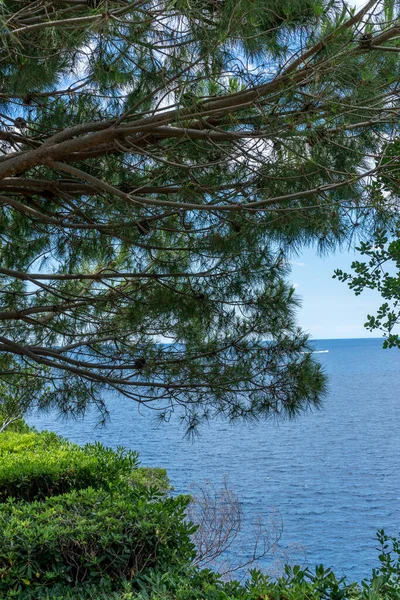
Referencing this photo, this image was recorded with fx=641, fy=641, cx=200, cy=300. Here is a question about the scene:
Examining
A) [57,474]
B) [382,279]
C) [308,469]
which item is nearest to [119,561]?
[57,474]

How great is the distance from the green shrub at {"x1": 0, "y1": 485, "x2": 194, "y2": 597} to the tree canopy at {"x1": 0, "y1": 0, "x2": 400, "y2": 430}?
999mm

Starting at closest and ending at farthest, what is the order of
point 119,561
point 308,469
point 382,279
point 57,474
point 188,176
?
point 119,561 < point 382,279 < point 188,176 < point 57,474 < point 308,469

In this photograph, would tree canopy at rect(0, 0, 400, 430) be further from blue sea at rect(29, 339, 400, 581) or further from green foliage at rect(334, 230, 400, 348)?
blue sea at rect(29, 339, 400, 581)

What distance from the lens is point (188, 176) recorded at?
3109 millimetres

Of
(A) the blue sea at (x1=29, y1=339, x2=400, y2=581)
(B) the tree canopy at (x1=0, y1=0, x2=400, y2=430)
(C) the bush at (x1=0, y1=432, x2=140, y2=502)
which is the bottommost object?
(A) the blue sea at (x1=29, y1=339, x2=400, y2=581)

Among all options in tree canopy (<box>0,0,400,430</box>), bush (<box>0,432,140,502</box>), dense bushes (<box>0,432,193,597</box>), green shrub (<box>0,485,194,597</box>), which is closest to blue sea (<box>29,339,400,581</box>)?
bush (<box>0,432,140,502</box>)

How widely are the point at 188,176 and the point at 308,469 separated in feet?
47.1

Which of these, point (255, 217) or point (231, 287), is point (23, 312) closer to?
point (231, 287)

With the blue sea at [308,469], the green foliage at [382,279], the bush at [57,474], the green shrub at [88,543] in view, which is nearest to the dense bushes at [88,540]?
the green shrub at [88,543]

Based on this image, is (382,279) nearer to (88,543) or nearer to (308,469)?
(88,543)

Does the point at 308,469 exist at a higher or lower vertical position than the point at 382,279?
lower

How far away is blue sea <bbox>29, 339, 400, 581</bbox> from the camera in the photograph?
10266 mm

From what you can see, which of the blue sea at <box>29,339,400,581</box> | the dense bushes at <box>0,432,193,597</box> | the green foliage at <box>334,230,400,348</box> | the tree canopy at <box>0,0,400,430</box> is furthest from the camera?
the blue sea at <box>29,339,400,581</box>

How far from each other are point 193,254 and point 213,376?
79 cm
